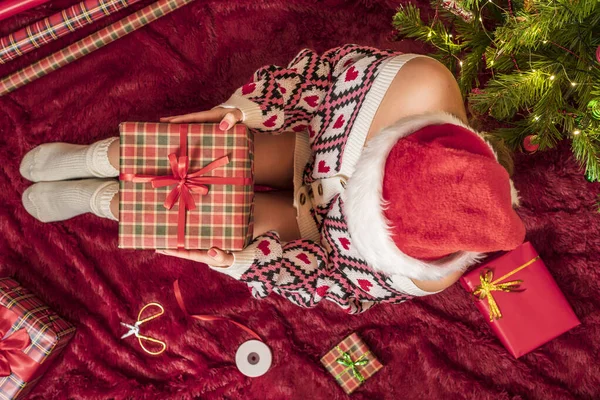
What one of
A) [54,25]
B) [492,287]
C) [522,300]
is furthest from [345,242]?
[54,25]

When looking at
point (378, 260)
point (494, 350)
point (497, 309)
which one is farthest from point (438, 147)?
point (494, 350)

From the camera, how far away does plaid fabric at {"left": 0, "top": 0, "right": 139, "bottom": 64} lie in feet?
4.47

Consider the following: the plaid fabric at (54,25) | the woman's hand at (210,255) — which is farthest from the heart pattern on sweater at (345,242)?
the plaid fabric at (54,25)

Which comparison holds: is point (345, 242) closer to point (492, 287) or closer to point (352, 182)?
point (352, 182)

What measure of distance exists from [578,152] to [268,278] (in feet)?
2.31

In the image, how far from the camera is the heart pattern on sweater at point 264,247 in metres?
0.97

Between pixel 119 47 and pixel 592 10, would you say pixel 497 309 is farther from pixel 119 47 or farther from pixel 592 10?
pixel 119 47

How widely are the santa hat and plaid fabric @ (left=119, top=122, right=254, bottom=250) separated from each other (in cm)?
30

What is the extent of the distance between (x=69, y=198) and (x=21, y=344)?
424 millimetres

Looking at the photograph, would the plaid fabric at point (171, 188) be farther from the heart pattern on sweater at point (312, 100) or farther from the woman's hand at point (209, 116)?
the heart pattern on sweater at point (312, 100)

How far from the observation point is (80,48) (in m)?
1.38

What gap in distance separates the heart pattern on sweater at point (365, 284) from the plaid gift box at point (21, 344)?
2.94ft

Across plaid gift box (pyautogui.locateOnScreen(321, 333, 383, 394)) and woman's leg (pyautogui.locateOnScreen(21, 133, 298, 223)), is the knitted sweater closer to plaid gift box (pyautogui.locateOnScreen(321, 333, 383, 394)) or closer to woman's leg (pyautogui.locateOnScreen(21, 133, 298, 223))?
woman's leg (pyautogui.locateOnScreen(21, 133, 298, 223))

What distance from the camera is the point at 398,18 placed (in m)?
1.10
